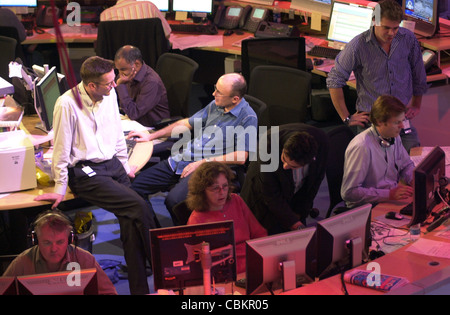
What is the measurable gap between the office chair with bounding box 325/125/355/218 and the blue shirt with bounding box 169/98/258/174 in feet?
1.64

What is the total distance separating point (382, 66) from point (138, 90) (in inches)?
69.8

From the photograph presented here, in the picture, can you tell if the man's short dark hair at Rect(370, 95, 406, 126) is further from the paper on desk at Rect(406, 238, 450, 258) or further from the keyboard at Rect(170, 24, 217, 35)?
the keyboard at Rect(170, 24, 217, 35)

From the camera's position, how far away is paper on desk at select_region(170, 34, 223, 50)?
6590mm

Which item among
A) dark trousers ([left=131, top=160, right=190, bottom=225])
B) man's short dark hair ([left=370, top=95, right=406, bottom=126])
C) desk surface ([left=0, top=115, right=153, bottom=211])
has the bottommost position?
dark trousers ([left=131, top=160, right=190, bottom=225])

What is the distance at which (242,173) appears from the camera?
4.32 m

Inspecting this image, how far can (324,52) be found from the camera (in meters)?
6.09

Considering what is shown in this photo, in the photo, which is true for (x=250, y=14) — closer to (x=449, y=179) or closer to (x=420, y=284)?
(x=449, y=179)

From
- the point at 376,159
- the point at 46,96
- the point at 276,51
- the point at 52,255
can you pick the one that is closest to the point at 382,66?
the point at 376,159

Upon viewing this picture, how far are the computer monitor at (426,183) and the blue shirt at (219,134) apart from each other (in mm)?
1187

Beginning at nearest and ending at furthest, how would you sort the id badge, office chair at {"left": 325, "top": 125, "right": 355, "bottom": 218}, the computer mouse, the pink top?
the pink top, the computer mouse, the id badge, office chair at {"left": 325, "top": 125, "right": 355, "bottom": 218}

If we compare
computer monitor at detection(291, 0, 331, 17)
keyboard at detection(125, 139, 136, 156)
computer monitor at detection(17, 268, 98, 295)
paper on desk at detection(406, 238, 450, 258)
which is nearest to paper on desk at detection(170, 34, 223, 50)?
computer monitor at detection(291, 0, 331, 17)

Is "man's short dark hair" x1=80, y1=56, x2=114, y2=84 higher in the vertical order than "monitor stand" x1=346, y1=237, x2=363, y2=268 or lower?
higher

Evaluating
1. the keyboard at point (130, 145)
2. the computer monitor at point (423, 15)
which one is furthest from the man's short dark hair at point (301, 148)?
the computer monitor at point (423, 15)
